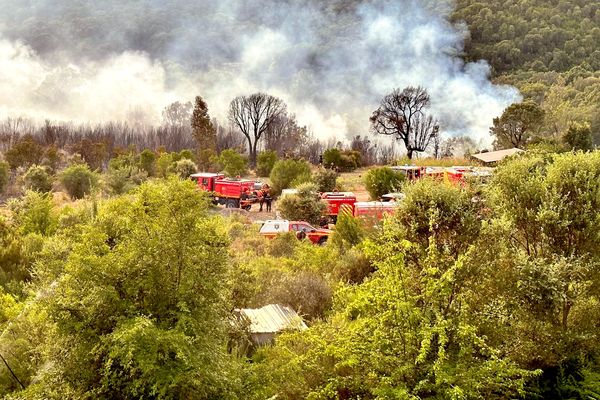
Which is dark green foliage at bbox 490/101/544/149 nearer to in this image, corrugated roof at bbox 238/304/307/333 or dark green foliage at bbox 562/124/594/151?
dark green foliage at bbox 562/124/594/151

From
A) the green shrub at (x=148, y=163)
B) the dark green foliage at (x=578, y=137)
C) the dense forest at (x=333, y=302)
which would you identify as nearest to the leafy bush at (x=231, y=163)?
the green shrub at (x=148, y=163)

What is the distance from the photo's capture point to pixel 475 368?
24.3ft

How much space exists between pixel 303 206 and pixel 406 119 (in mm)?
40288

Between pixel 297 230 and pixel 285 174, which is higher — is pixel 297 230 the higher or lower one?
the lower one

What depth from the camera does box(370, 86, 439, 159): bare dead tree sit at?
63.8m

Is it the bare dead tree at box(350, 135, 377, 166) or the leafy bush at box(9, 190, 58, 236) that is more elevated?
the bare dead tree at box(350, 135, 377, 166)

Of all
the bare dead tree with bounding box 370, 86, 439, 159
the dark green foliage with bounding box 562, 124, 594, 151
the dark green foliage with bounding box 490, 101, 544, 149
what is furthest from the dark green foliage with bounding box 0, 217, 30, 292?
the bare dead tree with bounding box 370, 86, 439, 159

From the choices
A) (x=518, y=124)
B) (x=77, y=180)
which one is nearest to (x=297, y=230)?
(x=77, y=180)

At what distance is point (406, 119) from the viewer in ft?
211

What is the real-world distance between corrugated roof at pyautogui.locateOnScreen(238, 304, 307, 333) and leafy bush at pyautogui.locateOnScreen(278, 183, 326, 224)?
46.6 feet

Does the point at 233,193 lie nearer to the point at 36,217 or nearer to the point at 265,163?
the point at 36,217

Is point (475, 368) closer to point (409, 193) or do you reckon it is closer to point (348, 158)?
point (409, 193)

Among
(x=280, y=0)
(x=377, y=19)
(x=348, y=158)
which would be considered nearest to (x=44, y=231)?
(x=348, y=158)

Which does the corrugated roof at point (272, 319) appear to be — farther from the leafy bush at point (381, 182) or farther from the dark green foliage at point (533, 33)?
the dark green foliage at point (533, 33)
